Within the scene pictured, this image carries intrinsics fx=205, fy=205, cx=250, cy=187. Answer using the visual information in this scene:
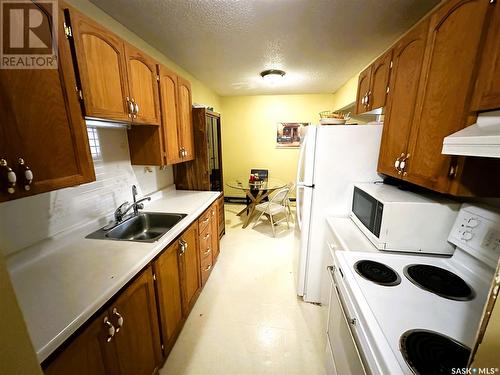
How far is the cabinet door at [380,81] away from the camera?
1.47 m

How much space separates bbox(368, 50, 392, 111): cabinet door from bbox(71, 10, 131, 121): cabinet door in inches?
71.7

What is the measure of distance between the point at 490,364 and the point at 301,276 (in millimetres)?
1685

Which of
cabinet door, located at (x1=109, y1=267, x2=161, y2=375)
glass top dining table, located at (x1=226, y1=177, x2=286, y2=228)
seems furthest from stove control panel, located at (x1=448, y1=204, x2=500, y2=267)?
glass top dining table, located at (x1=226, y1=177, x2=286, y2=228)

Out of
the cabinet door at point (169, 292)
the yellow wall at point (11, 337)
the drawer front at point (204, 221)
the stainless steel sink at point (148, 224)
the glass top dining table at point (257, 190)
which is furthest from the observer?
the glass top dining table at point (257, 190)

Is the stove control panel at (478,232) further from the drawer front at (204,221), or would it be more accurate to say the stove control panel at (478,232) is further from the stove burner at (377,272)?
the drawer front at (204,221)

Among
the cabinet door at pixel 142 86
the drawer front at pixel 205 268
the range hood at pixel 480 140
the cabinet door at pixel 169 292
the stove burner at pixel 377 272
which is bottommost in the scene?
the drawer front at pixel 205 268

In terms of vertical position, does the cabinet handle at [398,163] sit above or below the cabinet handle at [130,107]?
below

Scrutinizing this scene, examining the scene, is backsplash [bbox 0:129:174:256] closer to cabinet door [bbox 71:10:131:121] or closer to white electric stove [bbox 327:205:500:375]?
cabinet door [bbox 71:10:131:121]

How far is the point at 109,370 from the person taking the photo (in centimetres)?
93

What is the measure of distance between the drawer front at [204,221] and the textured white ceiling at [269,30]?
1.69 metres

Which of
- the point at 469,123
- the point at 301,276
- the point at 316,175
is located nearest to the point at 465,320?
the point at 469,123

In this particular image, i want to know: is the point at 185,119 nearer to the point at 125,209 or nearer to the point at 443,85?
the point at 125,209

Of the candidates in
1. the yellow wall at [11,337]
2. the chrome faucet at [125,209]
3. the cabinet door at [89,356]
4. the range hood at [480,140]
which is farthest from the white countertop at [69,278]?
the range hood at [480,140]

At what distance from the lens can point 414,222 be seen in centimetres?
115
